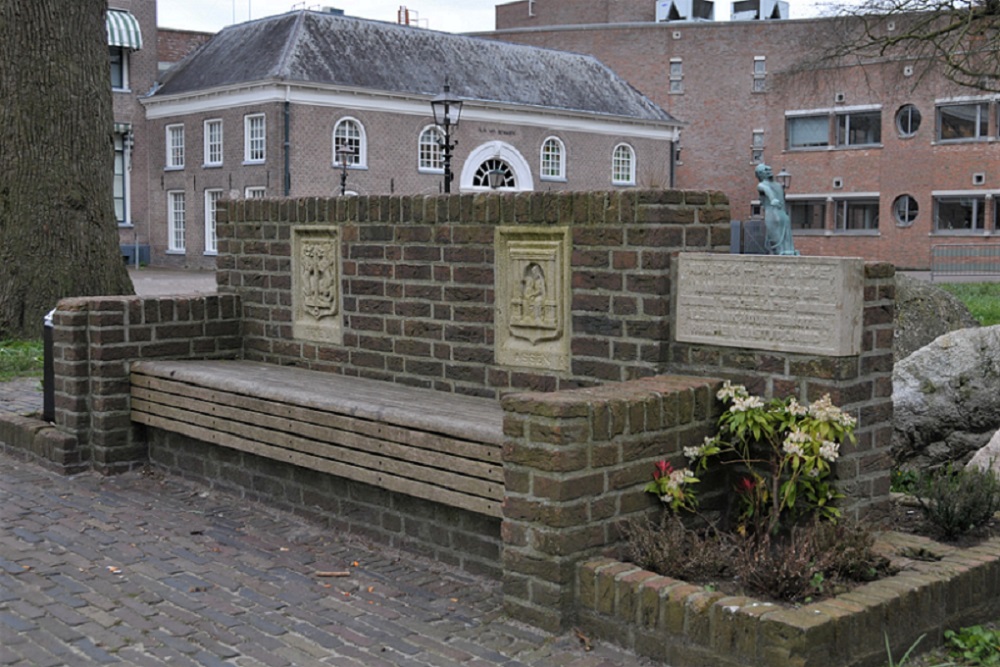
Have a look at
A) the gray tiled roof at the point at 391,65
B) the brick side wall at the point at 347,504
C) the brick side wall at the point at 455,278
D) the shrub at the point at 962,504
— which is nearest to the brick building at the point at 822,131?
the gray tiled roof at the point at 391,65

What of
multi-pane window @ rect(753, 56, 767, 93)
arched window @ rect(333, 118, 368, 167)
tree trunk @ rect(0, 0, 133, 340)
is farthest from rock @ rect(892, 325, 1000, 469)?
multi-pane window @ rect(753, 56, 767, 93)

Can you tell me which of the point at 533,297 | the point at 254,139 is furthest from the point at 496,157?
the point at 533,297

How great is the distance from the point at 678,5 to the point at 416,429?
223ft

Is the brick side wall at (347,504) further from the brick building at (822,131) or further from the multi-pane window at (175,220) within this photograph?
the multi-pane window at (175,220)

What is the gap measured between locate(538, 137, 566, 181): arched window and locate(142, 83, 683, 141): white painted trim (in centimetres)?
61

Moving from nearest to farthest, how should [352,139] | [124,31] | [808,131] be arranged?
[352,139] → [124,31] → [808,131]

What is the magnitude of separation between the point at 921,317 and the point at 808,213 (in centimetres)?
4359

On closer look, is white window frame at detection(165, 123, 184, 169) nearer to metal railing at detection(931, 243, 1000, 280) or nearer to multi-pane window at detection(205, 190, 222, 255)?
multi-pane window at detection(205, 190, 222, 255)

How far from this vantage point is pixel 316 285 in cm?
793

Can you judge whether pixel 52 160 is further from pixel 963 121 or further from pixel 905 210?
pixel 963 121

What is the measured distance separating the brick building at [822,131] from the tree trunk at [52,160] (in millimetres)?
27421

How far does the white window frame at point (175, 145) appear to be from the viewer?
44.4 m

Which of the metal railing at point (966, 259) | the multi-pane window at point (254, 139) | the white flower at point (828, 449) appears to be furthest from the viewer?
the metal railing at point (966, 259)

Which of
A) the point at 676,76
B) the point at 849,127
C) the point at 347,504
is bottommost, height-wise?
the point at 347,504
